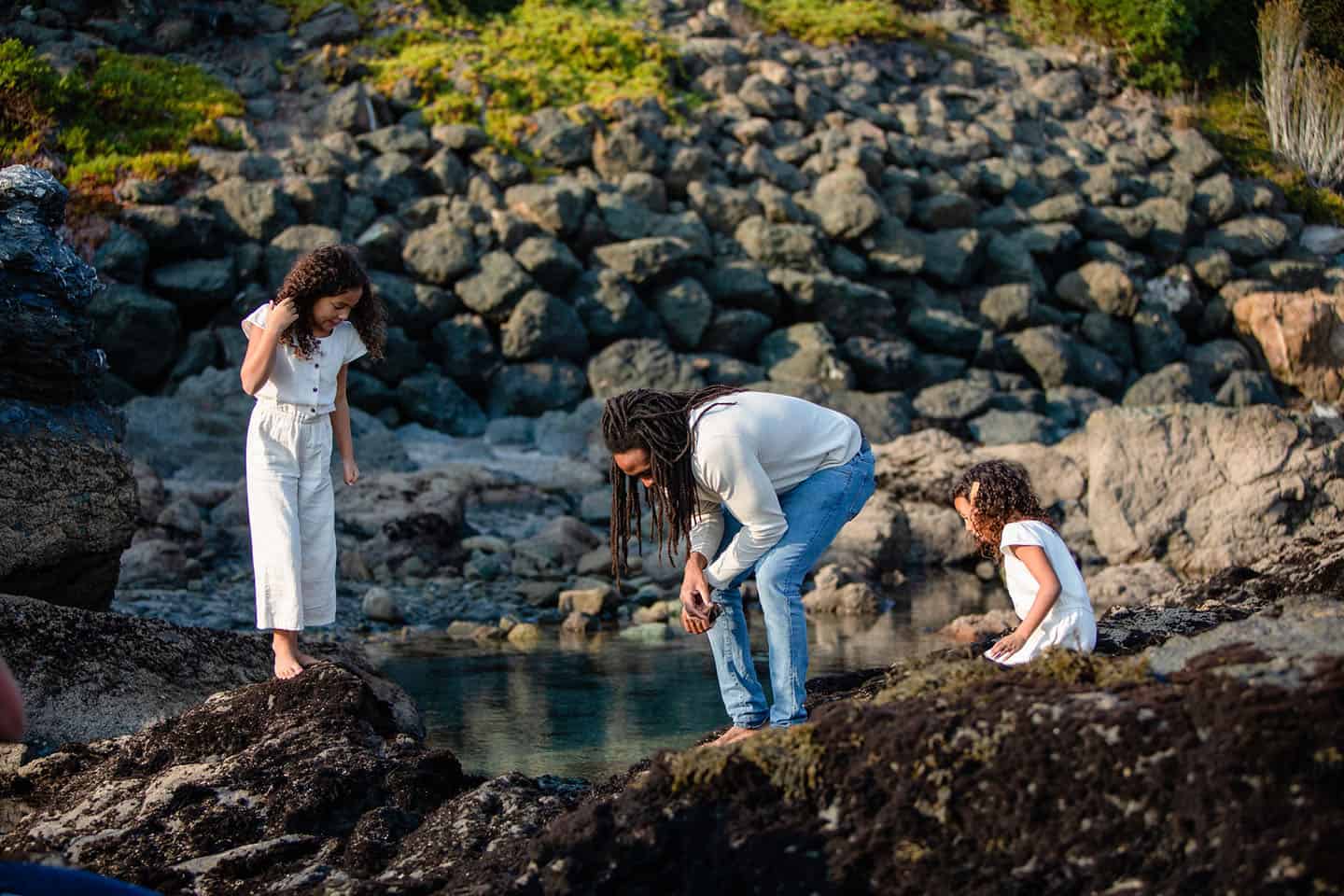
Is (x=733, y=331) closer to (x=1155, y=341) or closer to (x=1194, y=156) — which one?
(x=1155, y=341)

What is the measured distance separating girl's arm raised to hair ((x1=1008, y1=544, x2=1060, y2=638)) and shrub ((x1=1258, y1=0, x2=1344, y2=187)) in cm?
2250

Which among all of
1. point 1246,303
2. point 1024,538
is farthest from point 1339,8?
point 1024,538

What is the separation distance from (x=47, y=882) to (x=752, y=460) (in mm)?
2659

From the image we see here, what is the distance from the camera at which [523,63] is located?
2620 cm

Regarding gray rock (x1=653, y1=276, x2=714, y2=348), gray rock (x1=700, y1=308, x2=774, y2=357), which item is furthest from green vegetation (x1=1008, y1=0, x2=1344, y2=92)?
gray rock (x1=653, y1=276, x2=714, y2=348)

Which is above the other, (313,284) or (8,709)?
(313,284)

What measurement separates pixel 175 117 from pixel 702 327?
9099mm

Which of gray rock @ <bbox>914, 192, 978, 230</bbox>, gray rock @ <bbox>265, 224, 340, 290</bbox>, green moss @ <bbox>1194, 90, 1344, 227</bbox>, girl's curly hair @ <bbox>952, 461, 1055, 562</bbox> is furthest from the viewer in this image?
green moss @ <bbox>1194, 90, 1344, 227</bbox>

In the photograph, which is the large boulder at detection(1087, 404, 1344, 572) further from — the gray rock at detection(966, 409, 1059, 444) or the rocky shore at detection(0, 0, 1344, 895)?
the gray rock at detection(966, 409, 1059, 444)

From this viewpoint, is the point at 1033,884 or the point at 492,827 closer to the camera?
the point at 1033,884

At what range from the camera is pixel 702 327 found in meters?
22.0

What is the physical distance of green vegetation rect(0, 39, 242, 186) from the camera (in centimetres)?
2112

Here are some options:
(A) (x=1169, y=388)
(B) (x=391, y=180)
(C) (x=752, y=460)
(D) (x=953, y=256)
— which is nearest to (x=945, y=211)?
(D) (x=953, y=256)

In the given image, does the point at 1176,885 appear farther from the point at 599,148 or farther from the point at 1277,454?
the point at 599,148
